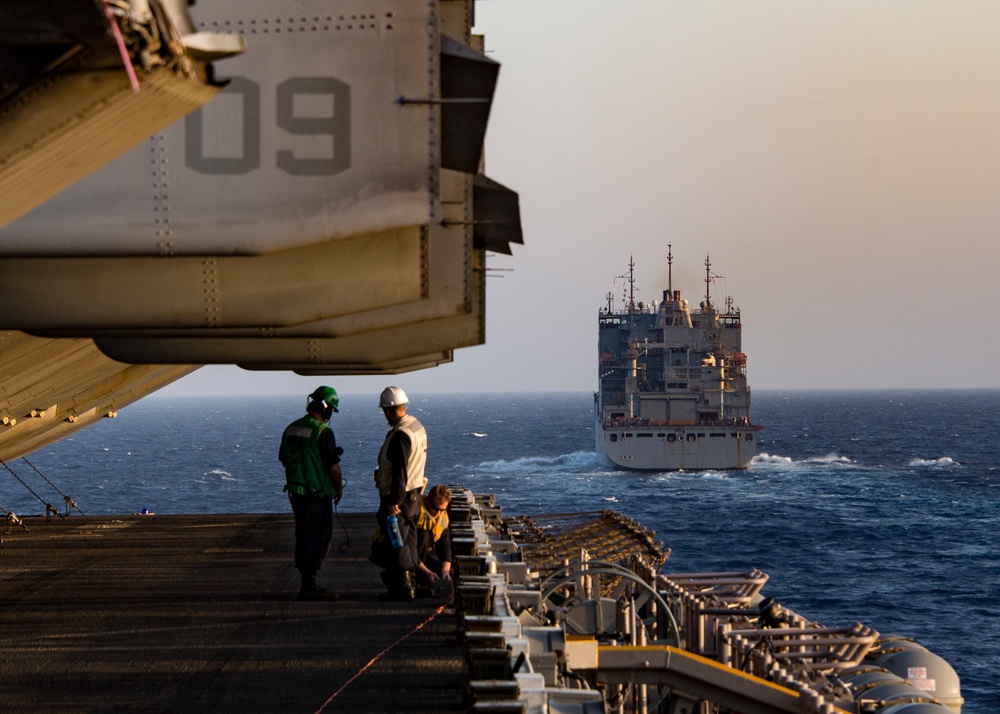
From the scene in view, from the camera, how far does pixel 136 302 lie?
1095 centimetres

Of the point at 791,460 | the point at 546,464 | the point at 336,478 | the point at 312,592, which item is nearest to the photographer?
the point at 336,478

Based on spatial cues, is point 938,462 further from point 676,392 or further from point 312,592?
point 312,592

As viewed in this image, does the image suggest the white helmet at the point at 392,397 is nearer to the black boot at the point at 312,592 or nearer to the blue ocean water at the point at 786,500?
the black boot at the point at 312,592

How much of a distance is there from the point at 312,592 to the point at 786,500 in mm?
63104

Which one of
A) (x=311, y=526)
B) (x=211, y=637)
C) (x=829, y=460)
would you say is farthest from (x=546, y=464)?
(x=211, y=637)

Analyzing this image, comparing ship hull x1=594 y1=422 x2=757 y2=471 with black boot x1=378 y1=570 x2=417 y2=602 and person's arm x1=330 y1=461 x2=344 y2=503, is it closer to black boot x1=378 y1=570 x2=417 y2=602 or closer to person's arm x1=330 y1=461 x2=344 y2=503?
black boot x1=378 y1=570 x2=417 y2=602

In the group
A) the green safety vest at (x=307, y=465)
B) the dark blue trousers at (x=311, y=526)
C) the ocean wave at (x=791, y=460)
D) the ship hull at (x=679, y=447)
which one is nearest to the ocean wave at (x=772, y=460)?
the ocean wave at (x=791, y=460)

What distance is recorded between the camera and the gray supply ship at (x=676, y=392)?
8888 centimetres

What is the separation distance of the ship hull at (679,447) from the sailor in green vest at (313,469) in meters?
79.0

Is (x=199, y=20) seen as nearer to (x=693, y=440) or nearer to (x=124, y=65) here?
(x=124, y=65)

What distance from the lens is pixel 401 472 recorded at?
→ 32.8 ft

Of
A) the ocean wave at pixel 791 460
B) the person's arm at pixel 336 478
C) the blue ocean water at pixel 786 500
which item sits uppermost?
the person's arm at pixel 336 478


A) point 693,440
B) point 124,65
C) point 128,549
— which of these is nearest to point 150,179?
point 124,65

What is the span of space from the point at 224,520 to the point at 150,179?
1121 centimetres
